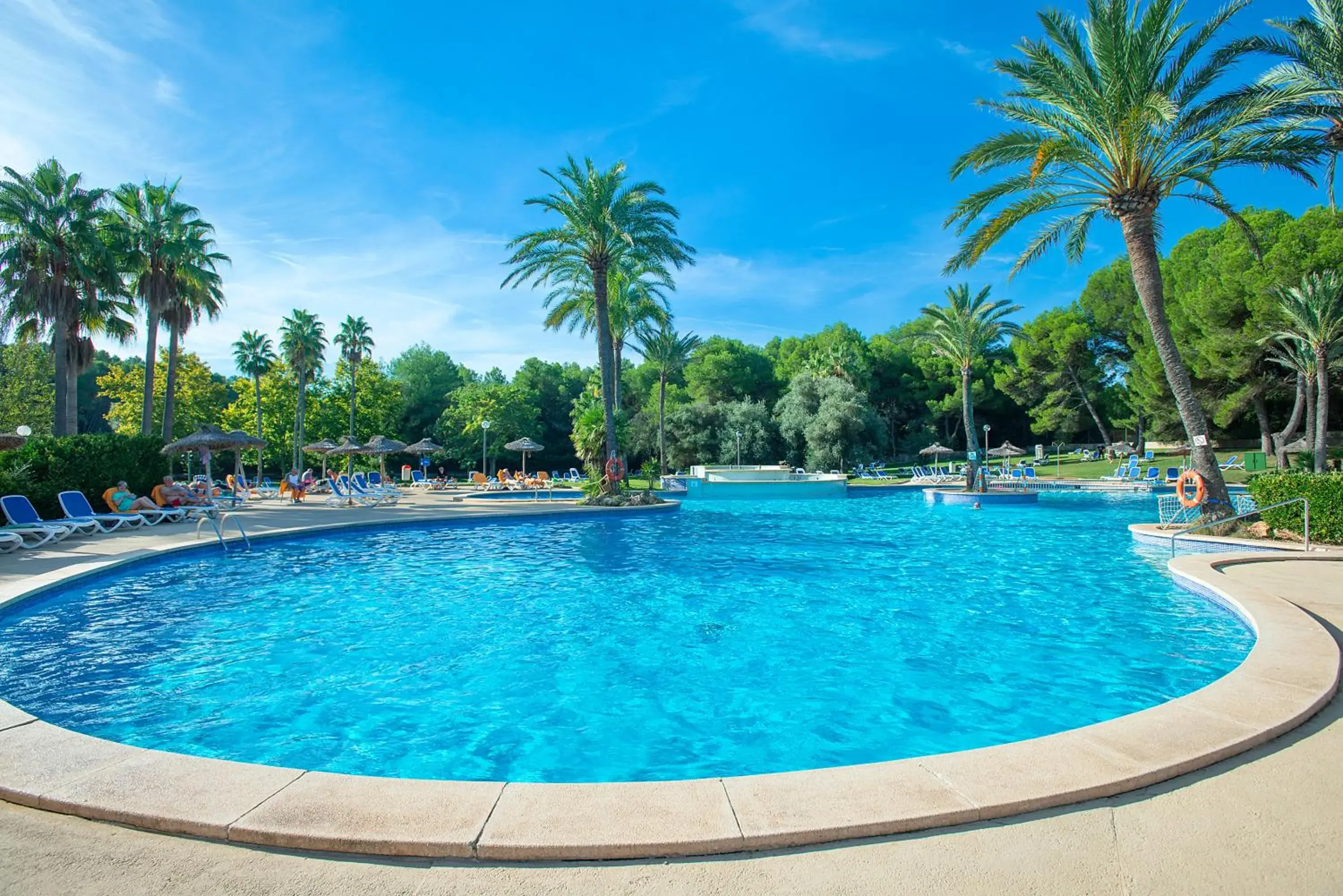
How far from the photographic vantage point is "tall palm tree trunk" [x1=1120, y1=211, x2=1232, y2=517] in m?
13.7

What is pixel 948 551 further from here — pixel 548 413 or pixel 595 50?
pixel 548 413

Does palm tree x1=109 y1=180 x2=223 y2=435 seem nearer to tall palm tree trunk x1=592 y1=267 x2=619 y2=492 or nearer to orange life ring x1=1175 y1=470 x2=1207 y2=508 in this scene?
tall palm tree trunk x1=592 y1=267 x2=619 y2=492

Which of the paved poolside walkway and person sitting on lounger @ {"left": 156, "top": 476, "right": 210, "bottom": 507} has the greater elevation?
person sitting on lounger @ {"left": 156, "top": 476, "right": 210, "bottom": 507}

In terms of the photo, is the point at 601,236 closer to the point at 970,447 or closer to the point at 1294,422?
the point at 970,447

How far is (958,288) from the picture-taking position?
31922 mm

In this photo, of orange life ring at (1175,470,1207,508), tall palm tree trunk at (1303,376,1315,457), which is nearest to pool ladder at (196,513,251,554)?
orange life ring at (1175,470,1207,508)

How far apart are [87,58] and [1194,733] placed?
54.3 feet

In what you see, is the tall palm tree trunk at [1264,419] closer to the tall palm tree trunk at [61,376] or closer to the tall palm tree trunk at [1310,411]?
the tall palm tree trunk at [1310,411]

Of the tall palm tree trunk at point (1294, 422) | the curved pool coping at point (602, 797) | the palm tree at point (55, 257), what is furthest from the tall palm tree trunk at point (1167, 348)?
the palm tree at point (55, 257)

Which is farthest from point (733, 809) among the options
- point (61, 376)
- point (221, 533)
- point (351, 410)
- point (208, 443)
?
point (351, 410)

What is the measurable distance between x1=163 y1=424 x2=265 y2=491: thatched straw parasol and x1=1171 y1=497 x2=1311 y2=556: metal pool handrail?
24049 millimetres

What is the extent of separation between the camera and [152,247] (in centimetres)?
2367

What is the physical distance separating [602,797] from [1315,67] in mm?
18790

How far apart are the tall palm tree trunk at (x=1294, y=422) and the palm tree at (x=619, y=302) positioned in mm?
27859
